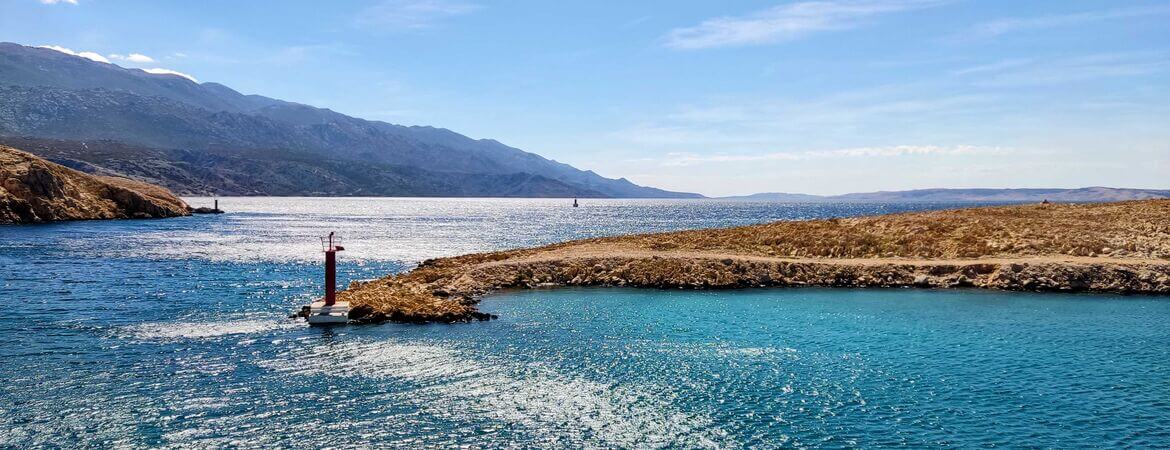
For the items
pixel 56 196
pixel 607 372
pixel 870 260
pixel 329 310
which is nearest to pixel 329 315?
pixel 329 310

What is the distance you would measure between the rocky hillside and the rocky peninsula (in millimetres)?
102196

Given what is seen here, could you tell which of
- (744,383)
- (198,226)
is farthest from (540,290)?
(198,226)

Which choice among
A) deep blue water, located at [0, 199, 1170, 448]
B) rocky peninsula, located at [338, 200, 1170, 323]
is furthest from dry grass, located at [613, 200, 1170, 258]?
deep blue water, located at [0, 199, 1170, 448]

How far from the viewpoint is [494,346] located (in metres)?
30.2

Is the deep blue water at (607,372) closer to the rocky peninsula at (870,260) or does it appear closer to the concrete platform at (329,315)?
the concrete platform at (329,315)

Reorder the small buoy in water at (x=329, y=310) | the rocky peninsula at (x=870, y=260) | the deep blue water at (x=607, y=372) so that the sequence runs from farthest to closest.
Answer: the rocky peninsula at (x=870, y=260)
the small buoy in water at (x=329, y=310)
the deep blue water at (x=607, y=372)

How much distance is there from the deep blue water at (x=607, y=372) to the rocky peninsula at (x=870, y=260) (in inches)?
106

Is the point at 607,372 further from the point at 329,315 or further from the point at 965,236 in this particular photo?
the point at 965,236

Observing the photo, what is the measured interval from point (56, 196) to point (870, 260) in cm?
13959

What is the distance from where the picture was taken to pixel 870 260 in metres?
51.3

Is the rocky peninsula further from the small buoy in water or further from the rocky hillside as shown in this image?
the rocky hillside

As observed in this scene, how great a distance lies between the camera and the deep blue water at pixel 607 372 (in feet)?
64.8

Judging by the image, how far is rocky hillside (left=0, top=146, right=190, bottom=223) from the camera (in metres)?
119

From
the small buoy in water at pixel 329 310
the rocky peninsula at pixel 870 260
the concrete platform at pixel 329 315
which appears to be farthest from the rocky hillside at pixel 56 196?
the concrete platform at pixel 329 315
